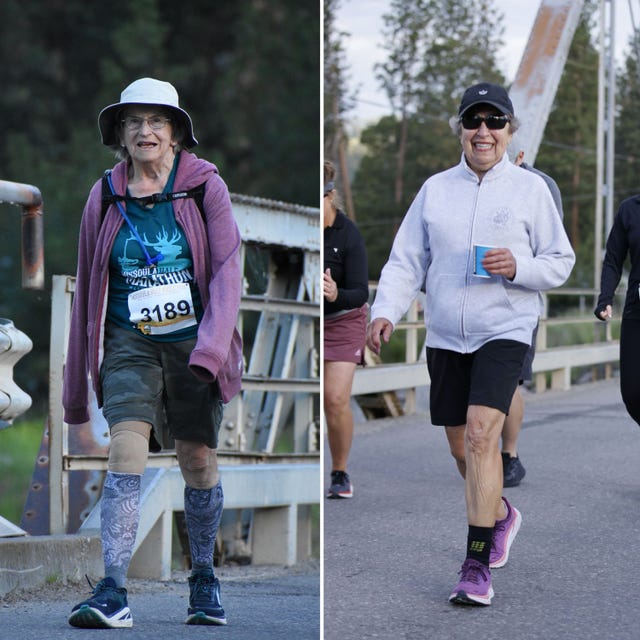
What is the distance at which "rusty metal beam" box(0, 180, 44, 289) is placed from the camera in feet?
16.8

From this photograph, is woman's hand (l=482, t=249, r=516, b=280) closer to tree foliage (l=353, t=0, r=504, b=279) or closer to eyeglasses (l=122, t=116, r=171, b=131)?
eyeglasses (l=122, t=116, r=171, b=131)

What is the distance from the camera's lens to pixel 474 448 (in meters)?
4.78

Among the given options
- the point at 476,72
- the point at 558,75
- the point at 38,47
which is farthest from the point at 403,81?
the point at 558,75

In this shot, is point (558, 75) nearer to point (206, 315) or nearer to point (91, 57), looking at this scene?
point (206, 315)

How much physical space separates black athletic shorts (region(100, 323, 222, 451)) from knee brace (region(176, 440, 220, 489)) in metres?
0.05

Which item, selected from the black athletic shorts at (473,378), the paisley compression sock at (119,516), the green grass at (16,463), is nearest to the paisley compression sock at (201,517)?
the paisley compression sock at (119,516)

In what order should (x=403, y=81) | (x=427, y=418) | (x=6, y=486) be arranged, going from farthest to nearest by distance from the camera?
1. (x=403, y=81)
2. (x=427, y=418)
3. (x=6, y=486)

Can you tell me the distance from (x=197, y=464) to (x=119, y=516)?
13.7 inches

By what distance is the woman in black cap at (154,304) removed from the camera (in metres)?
4.48

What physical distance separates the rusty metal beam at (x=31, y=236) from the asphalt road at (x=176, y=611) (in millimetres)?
1056

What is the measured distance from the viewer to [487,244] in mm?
4832

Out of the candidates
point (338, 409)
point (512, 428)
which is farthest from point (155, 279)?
point (512, 428)

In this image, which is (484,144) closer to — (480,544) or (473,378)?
(473,378)

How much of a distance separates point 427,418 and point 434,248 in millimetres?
6795
